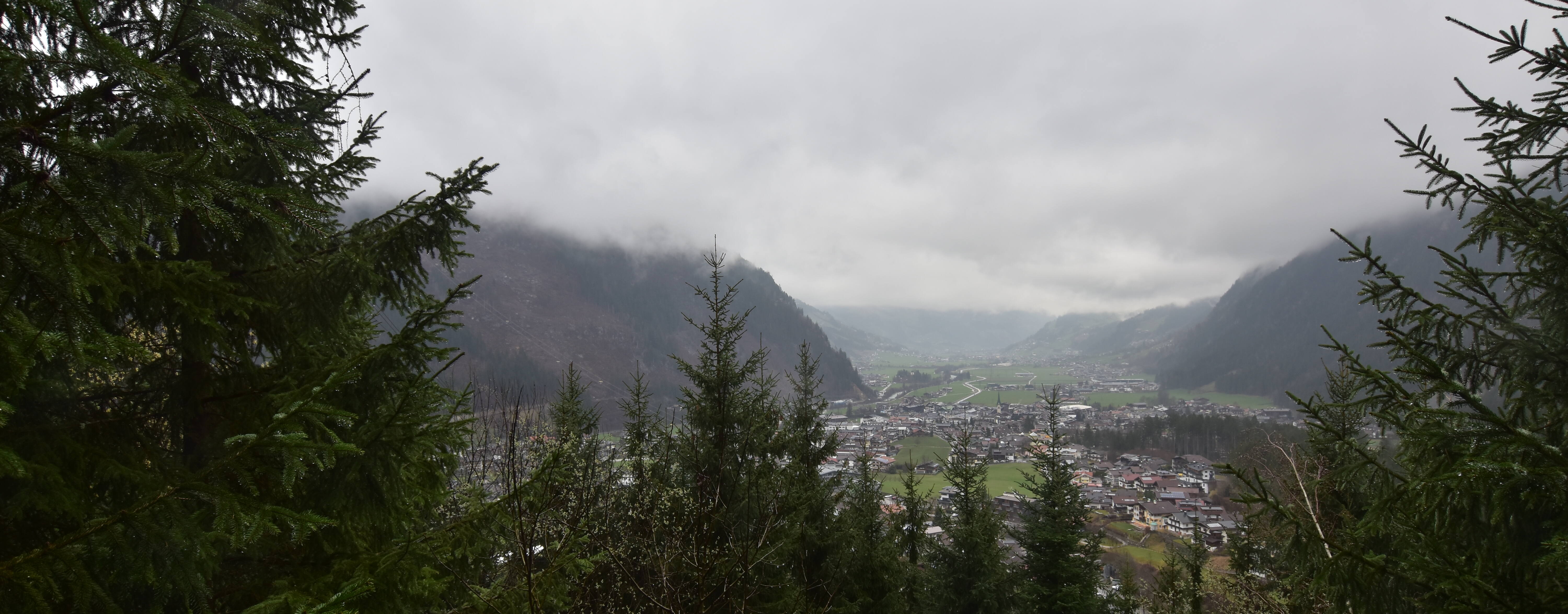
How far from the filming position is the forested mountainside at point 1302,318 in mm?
141375

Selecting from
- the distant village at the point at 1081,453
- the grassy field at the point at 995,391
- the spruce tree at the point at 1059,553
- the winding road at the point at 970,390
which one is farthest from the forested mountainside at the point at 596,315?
the spruce tree at the point at 1059,553

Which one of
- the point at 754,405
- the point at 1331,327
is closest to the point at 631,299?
the point at 754,405

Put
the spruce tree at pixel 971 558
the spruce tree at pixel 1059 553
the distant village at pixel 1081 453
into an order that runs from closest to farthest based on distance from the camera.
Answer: the spruce tree at pixel 971 558
the spruce tree at pixel 1059 553
the distant village at pixel 1081 453

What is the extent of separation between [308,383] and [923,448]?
66.8 meters

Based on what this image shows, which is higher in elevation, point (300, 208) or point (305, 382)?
point (300, 208)

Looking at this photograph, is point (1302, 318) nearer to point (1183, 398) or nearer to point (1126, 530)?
point (1183, 398)

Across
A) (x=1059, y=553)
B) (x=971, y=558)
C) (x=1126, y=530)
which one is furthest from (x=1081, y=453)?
(x=971, y=558)

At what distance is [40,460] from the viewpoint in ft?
9.50

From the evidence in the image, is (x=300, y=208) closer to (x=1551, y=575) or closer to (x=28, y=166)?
(x=28, y=166)

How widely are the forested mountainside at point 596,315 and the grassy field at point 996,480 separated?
150ft

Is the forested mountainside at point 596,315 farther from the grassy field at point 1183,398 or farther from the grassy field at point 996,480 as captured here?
the grassy field at point 1183,398

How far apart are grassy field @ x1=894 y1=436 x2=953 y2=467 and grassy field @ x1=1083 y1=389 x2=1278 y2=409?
8032 centimetres

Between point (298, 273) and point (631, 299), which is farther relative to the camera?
point (631, 299)

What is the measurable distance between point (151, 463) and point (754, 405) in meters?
7.71
